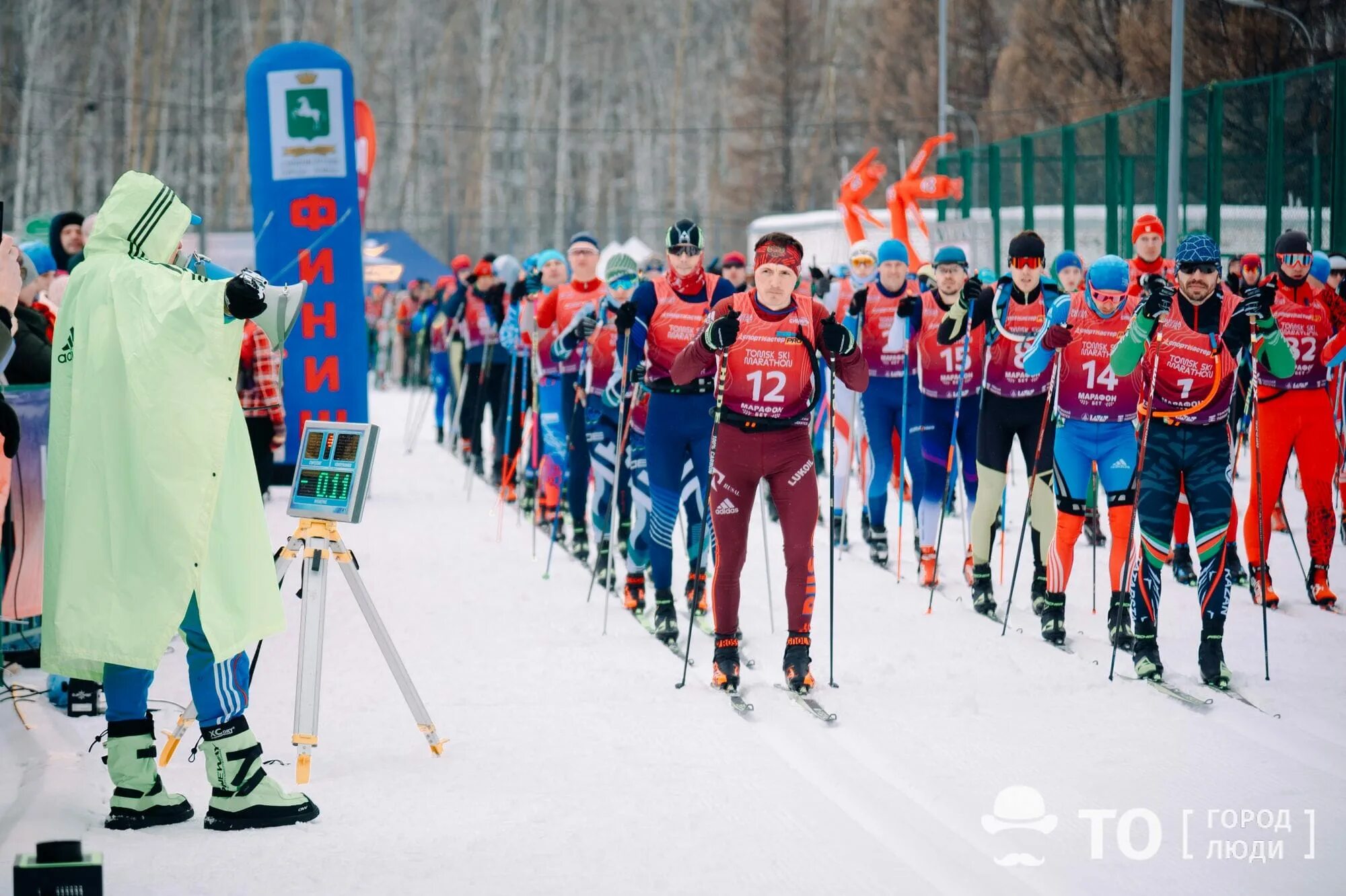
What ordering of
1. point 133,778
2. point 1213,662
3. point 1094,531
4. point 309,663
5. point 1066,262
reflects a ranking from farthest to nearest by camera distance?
1. point 1066,262
2. point 1094,531
3. point 1213,662
4. point 309,663
5. point 133,778

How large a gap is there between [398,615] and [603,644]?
4.84ft

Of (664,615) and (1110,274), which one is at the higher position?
(1110,274)

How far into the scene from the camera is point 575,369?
11.1 metres

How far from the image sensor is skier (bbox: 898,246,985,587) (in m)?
9.52

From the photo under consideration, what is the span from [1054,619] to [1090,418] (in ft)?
3.63

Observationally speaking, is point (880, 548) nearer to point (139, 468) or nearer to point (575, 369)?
point (575, 369)

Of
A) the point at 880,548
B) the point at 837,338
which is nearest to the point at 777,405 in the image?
the point at 837,338

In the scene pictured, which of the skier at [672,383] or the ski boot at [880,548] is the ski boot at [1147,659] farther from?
the ski boot at [880,548]

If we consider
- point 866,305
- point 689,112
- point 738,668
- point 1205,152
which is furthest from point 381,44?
point 738,668

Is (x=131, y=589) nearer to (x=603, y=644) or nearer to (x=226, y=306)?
(x=226, y=306)

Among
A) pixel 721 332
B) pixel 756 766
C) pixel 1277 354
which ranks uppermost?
pixel 721 332

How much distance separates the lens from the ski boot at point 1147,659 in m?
7.04

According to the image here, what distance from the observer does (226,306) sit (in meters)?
4.73

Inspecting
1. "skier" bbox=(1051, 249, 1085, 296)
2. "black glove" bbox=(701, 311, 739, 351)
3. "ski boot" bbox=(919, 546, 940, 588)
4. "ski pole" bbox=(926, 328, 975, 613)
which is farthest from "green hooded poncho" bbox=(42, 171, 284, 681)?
"skier" bbox=(1051, 249, 1085, 296)
